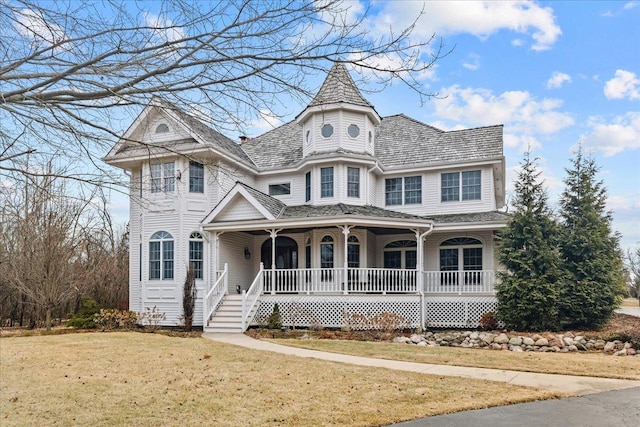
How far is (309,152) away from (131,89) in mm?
Answer: 16723

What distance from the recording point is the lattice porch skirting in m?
17.3

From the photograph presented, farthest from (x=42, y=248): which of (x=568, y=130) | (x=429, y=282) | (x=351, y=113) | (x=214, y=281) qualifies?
(x=568, y=130)

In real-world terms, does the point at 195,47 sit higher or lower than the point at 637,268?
higher

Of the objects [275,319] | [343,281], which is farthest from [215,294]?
[343,281]

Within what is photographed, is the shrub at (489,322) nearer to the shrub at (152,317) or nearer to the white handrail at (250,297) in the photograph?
the white handrail at (250,297)

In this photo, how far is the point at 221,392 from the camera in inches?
330

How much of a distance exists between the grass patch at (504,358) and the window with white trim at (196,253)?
6758 mm

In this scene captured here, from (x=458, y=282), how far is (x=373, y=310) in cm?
434

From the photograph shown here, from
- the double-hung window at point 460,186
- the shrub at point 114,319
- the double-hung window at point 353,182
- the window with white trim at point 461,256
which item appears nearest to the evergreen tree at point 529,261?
the window with white trim at point 461,256

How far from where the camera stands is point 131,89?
14.1ft

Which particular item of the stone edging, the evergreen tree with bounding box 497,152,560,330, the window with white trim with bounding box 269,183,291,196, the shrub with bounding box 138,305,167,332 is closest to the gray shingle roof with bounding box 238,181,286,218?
the window with white trim with bounding box 269,183,291,196

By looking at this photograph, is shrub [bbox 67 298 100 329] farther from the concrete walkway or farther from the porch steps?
the concrete walkway

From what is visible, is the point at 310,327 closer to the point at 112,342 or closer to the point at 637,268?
the point at 112,342

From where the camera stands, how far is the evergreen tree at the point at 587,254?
53.5 ft
